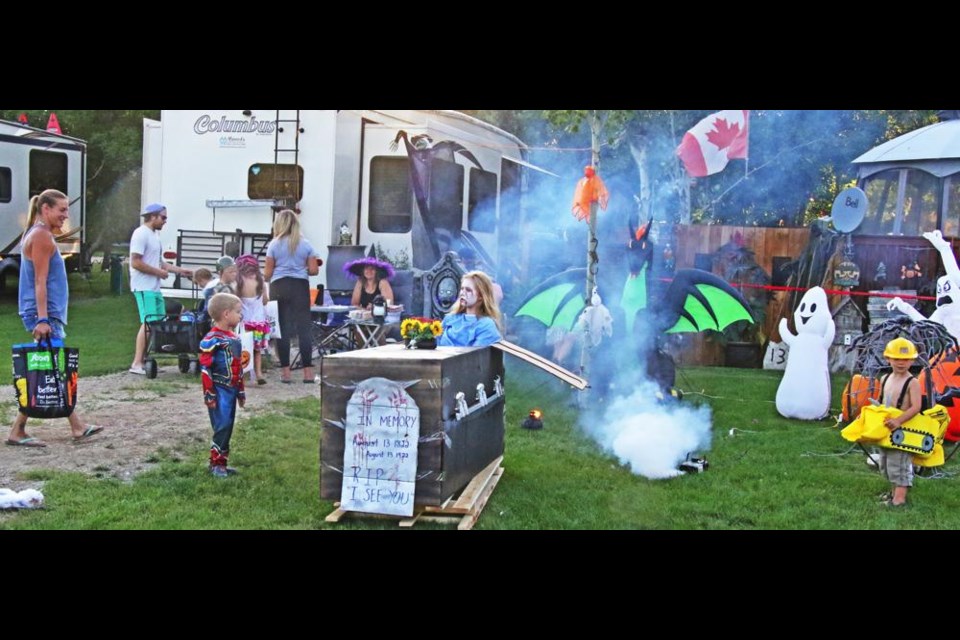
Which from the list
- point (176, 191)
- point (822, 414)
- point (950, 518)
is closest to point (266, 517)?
point (950, 518)

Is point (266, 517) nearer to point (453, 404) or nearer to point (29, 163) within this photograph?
point (453, 404)

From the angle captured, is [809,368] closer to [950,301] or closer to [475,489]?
[950,301]

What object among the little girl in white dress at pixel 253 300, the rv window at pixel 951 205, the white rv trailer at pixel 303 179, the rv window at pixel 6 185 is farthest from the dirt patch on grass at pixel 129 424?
the rv window at pixel 951 205

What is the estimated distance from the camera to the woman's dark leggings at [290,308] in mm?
7602

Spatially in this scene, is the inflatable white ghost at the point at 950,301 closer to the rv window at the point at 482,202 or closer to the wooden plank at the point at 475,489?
the wooden plank at the point at 475,489

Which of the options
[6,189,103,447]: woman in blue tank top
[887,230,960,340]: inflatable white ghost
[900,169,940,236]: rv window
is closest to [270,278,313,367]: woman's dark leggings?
[6,189,103,447]: woman in blue tank top

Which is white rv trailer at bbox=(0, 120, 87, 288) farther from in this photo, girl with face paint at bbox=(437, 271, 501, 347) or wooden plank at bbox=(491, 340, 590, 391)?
wooden plank at bbox=(491, 340, 590, 391)

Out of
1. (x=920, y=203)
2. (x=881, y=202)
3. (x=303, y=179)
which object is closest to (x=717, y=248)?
(x=881, y=202)

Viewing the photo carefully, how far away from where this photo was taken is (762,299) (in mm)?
9836

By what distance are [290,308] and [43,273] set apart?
2777 millimetres

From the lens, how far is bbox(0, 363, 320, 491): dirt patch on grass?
5.02 meters

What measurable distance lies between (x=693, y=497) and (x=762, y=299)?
549 centimetres

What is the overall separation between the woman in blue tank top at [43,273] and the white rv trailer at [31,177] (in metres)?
7.15

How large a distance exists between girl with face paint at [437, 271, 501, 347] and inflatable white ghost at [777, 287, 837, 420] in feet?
10.1
